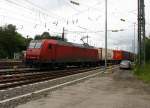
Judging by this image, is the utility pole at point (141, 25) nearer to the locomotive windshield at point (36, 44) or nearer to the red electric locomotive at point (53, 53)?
the red electric locomotive at point (53, 53)

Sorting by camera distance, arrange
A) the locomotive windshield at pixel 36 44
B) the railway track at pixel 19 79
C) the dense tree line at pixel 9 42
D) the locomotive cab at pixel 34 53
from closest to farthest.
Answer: the railway track at pixel 19 79 → the locomotive cab at pixel 34 53 → the locomotive windshield at pixel 36 44 → the dense tree line at pixel 9 42

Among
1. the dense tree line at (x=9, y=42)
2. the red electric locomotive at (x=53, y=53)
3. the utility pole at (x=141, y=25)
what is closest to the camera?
the red electric locomotive at (x=53, y=53)

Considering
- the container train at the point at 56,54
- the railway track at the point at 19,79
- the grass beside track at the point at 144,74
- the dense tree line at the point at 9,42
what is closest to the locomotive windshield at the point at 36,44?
the container train at the point at 56,54

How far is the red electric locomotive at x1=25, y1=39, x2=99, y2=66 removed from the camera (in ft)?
118

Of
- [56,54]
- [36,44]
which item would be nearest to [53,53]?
[56,54]

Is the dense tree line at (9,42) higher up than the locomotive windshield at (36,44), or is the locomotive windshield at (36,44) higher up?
the dense tree line at (9,42)

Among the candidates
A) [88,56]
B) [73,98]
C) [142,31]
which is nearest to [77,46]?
[88,56]

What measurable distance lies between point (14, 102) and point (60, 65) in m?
27.1

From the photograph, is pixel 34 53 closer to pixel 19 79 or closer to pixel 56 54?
pixel 56 54

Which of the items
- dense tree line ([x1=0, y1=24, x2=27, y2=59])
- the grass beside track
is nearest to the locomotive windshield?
the grass beside track

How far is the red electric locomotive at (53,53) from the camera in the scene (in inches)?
1416

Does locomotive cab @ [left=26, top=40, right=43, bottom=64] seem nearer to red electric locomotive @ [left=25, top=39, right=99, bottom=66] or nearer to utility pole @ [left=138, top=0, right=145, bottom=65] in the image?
red electric locomotive @ [left=25, top=39, right=99, bottom=66]

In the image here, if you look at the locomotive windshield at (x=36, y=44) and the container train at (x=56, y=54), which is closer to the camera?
the container train at (x=56, y=54)

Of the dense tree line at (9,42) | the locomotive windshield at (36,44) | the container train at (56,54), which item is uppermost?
the dense tree line at (9,42)
